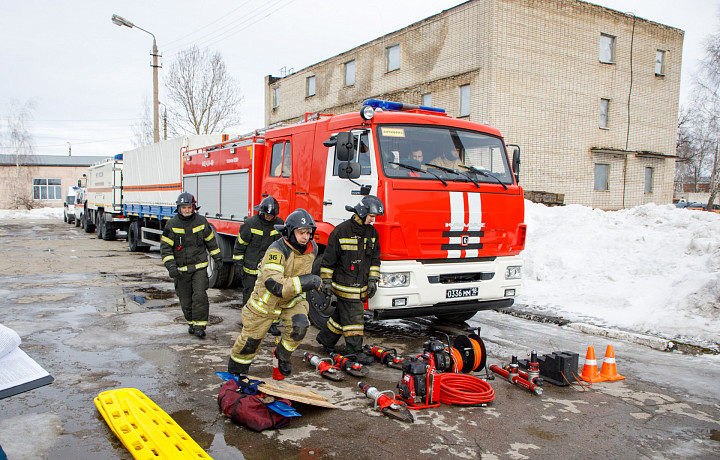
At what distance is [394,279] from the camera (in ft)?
19.0

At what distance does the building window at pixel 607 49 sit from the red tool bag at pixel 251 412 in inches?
857

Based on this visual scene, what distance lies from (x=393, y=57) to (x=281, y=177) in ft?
54.3

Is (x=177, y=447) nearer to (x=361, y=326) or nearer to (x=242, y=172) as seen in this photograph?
(x=361, y=326)

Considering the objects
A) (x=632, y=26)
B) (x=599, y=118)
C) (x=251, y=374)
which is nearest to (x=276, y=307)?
(x=251, y=374)

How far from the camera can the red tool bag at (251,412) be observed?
3.93 meters

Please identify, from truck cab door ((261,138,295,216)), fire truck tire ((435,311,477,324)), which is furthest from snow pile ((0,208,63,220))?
fire truck tire ((435,311,477,324))

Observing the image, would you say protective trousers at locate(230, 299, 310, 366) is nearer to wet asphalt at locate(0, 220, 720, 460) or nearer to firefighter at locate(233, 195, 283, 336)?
wet asphalt at locate(0, 220, 720, 460)

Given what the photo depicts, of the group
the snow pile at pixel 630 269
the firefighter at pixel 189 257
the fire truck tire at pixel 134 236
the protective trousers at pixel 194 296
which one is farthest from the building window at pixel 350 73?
the protective trousers at pixel 194 296

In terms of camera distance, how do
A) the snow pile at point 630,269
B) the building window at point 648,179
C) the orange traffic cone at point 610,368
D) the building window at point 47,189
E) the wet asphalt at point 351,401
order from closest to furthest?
the wet asphalt at point 351,401 < the orange traffic cone at point 610,368 < the snow pile at point 630,269 < the building window at point 648,179 < the building window at point 47,189

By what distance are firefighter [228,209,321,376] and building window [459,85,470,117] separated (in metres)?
16.0

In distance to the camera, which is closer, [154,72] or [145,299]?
[145,299]

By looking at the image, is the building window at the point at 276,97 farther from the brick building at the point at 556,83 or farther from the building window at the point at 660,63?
the building window at the point at 660,63

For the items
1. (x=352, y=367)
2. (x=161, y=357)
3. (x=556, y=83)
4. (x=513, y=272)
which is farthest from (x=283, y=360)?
(x=556, y=83)

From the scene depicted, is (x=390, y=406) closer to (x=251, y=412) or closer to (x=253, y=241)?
(x=251, y=412)
